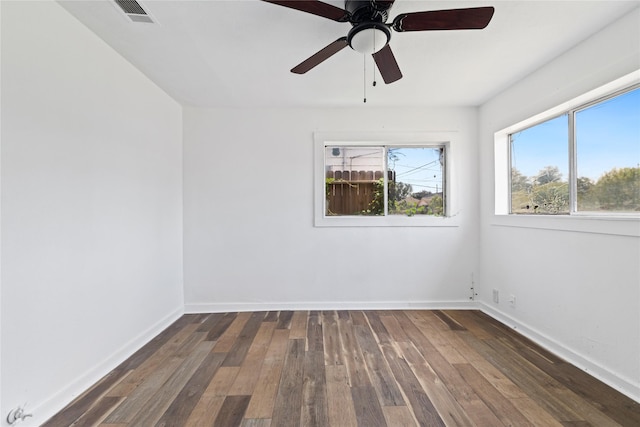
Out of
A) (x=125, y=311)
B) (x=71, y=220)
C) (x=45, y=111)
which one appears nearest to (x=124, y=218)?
(x=71, y=220)

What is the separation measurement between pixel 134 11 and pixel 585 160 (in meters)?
3.35

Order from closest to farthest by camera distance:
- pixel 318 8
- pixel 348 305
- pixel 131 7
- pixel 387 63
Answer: pixel 318 8
pixel 131 7
pixel 387 63
pixel 348 305

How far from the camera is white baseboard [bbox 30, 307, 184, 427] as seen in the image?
1.48 meters

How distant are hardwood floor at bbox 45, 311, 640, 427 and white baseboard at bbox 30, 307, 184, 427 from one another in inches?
1.9

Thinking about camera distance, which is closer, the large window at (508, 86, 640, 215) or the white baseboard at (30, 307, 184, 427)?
the white baseboard at (30, 307, 184, 427)

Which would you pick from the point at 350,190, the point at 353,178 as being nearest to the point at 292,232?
the point at 350,190

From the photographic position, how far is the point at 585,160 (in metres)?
2.08

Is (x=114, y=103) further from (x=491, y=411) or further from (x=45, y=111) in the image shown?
(x=491, y=411)

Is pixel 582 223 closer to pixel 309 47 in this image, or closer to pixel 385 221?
pixel 385 221

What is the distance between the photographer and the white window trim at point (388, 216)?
318cm

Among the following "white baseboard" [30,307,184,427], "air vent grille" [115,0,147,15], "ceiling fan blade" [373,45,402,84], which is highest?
"air vent grille" [115,0,147,15]

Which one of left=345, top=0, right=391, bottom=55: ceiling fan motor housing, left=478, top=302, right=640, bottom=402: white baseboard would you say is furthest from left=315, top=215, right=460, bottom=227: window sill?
left=345, top=0, right=391, bottom=55: ceiling fan motor housing

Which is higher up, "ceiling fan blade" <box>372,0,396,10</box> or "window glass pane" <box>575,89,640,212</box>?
"ceiling fan blade" <box>372,0,396,10</box>

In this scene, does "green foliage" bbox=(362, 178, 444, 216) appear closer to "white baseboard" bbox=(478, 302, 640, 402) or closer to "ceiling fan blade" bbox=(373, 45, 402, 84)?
"white baseboard" bbox=(478, 302, 640, 402)
